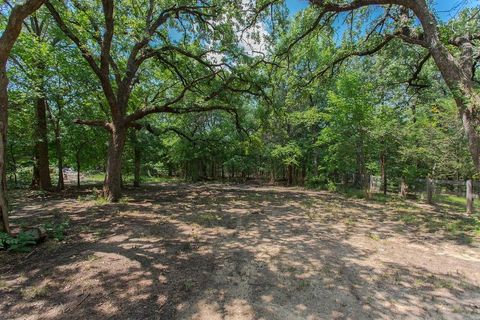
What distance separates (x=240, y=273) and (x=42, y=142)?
Answer: 37.0ft

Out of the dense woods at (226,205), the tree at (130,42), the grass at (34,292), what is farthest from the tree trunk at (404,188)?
the grass at (34,292)

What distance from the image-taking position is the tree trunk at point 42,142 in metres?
10.3

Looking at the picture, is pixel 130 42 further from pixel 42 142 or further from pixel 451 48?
pixel 451 48

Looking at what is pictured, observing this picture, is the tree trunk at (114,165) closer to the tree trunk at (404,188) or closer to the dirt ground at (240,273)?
the dirt ground at (240,273)

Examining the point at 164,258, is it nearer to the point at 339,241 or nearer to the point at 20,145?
the point at 339,241

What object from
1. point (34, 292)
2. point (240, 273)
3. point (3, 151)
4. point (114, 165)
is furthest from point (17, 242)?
point (114, 165)

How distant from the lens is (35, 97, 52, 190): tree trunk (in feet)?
33.7

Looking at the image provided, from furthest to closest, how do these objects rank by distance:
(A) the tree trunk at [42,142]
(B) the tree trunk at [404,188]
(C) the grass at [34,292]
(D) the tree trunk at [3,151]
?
(B) the tree trunk at [404,188] → (A) the tree trunk at [42,142] → (D) the tree trunk at [3,151] → (C) the grass at [34,292]

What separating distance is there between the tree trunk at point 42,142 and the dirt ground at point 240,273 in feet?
19.0

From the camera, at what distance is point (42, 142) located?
34.9ft

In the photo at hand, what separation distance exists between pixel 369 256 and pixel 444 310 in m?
1.45

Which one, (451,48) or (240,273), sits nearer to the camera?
(240,273)

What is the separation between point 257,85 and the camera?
387 inches

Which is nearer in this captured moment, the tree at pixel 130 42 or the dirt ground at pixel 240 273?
the dirt ground at pixel 240 273
